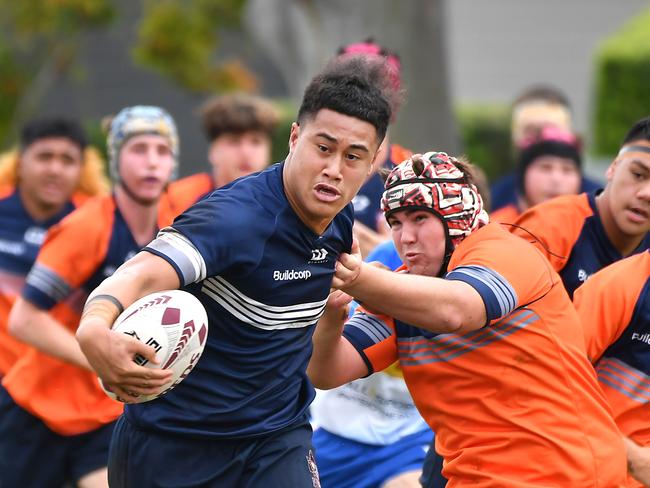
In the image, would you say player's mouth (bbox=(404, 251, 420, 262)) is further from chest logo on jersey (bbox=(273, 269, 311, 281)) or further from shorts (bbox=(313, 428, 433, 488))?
shorts (bbox=(313, 428, 433, 488))

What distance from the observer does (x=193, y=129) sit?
2102 cm

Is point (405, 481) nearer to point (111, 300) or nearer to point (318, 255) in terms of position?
point (318, 255)

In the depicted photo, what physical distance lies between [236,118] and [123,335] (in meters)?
4.27

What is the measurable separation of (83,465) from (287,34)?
33.7 feet

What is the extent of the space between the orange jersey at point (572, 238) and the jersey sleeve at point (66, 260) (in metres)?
1.84

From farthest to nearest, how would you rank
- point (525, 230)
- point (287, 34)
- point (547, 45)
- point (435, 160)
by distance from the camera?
point (547, 45), point (287, 34), point (525, 230), point (435, 160)

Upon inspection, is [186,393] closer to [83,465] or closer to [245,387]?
[245,387]

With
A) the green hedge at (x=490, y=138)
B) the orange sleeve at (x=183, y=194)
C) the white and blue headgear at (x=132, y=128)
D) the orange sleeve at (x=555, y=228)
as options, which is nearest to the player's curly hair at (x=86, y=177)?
the orange sleeve at (x=183, y=194)

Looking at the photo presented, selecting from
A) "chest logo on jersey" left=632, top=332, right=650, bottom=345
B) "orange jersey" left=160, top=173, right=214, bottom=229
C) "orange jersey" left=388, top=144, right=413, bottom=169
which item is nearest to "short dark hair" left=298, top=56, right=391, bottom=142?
"chest logo on jersey" left=632, top=332, right=650, bottom=345

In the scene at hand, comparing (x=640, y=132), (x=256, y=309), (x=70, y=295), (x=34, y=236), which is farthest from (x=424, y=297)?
(x=34, y=236)

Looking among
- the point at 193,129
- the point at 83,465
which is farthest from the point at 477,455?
the point at 193,129

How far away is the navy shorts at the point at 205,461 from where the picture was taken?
3873 millimetres

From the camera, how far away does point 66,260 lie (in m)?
5.23

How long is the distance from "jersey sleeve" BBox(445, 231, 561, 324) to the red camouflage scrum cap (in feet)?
0.42
